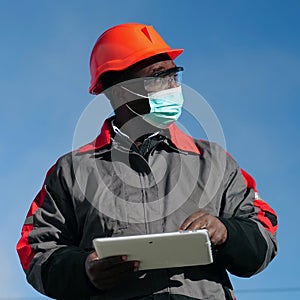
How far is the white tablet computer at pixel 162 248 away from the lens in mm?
4227

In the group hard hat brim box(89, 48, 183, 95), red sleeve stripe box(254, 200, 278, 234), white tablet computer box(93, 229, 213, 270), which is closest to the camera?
white tablet computer box(93, 229, 213, 270)

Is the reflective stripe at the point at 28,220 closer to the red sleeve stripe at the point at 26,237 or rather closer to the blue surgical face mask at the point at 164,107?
the red sleeve stripe at the point at 26,237

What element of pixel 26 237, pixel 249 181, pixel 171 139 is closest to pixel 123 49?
pixel 171 139

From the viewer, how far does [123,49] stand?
5.71 m

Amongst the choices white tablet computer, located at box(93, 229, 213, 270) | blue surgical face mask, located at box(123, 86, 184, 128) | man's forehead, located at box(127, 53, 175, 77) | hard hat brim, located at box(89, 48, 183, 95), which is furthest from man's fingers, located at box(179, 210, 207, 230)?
hard hat brim, located at box(89, 48, 183, 95)

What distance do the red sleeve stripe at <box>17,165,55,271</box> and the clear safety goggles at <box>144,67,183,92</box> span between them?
3.11 ft

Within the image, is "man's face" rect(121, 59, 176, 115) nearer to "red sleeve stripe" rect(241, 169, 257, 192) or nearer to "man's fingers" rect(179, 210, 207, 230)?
"red sleeve stripe" rect(241, 169, 257, 192)

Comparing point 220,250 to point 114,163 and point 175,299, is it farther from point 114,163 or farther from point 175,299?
point 114,163

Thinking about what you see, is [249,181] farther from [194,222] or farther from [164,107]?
[194,222]

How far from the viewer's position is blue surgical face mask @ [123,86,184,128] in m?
5.36

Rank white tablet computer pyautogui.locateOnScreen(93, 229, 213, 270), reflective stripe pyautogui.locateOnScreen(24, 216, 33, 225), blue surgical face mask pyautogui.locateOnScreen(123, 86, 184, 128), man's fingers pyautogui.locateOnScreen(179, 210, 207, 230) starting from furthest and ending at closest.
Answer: blue surgical face mask pyautogui.locateOnScreen(123, 86, 184, 128)
reflective stripe pyautogui.locateOnScreen(24, 216, 33, 225)
man's fingers pyautogui.locateOnScreen(179, 210, 207, 230)
white tablet computer pyautogui.locateOnScreen(93, 229, 213, 270)

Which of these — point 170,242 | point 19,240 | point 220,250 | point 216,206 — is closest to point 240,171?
point 216,206

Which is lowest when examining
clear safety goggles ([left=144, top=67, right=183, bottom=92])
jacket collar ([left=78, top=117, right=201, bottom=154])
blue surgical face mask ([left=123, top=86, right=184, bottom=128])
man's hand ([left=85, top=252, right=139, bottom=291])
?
man's hand ([left=85, top=252, right=139, bottom=291])

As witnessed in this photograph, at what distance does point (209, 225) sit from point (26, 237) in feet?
3.82
